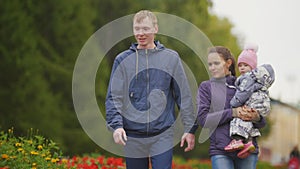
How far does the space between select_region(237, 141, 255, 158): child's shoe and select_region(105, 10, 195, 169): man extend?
44 centimetres

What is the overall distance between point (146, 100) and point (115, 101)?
10.4 inches

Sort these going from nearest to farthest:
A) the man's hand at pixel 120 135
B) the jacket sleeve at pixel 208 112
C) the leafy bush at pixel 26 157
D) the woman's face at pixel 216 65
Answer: the man's hand at pixel 120 135, the jacket sleeve at pixel 208 112, the woman's face at pixel 216 65, the leafy bush at pixel 26 157

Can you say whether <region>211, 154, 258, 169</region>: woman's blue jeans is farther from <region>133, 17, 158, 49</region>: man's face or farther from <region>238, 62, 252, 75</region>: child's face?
<region>133, 17, 158, 49</region>: man's face

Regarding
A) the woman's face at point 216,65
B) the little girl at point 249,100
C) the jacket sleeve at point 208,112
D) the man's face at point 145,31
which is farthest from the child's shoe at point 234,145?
the man's face at point 145,31

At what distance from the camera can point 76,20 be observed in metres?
19.1

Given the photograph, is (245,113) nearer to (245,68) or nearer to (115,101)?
(245,68)

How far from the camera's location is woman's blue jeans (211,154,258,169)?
5402mm

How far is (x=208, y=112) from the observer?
18.2 ft

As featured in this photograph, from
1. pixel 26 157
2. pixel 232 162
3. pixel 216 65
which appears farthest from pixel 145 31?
pixel 26 157

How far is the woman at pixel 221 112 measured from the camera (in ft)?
17.9

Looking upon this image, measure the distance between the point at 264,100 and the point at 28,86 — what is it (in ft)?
39.0

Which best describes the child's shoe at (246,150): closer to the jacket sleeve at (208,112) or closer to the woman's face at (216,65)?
the jacket sleeve at (208,112)

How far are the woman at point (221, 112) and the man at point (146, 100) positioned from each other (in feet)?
0.62

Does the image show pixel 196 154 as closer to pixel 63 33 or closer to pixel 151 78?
pixel 63 33
